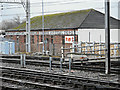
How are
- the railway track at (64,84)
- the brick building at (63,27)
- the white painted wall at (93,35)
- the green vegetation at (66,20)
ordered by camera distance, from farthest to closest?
the green vegetation at (66,20)
the brick building at (63,27)
the white painted wall at (93,35)
the railway track at (64,84)

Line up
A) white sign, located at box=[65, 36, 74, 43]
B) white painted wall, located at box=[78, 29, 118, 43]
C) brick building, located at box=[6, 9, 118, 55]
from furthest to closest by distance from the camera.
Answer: brick building, located at box=[6, 9, 118, 55] < white sign, located at box=[65, 36, 74, 43] < white painted wall, located at box=[78, 29, 118, 43]

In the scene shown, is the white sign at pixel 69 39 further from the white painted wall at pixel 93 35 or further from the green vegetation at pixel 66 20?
the green vegetation at pixel 66 20

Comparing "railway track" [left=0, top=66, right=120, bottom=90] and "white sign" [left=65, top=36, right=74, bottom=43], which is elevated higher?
"white sign" [left=65, top=36, right=74, bottom=43]

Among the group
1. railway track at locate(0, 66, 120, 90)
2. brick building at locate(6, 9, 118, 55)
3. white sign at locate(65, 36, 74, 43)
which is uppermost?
brick building at locate(6, 9, 118, 55)

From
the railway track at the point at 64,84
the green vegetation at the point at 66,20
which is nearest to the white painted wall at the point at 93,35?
the green vegetation at the point at 66,20

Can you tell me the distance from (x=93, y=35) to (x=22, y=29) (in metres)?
11.7

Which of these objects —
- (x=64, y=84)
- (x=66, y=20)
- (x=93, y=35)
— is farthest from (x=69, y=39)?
(x=64, y=84)

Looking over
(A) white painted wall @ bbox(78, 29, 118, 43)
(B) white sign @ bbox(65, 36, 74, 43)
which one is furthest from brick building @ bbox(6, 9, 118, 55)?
(A) white painted wall @ bbox(78, 29, 118, 43)

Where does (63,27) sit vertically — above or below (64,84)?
above

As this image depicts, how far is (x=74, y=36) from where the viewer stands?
2819 cm

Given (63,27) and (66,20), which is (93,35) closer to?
(63,27)

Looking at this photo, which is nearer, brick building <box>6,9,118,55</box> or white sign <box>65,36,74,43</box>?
white sign <box>65,36,74,43</box>

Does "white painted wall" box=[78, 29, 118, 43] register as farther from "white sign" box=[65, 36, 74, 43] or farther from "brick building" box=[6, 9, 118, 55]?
"white sign" box=[65, 36, 74, 43]

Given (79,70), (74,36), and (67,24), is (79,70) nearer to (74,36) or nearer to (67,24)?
(74,36)
